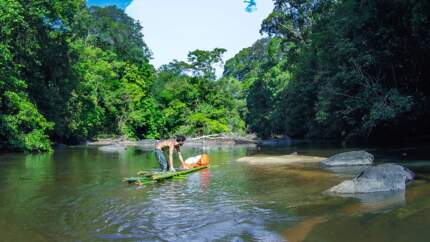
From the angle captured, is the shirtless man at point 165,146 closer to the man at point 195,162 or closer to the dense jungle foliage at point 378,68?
the man at point 195,162

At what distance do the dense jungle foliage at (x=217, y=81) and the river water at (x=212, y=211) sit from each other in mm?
10311

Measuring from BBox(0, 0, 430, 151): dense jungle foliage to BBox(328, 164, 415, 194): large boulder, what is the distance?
9.84 m

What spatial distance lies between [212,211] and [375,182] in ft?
14.4

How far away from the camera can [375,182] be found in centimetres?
1138

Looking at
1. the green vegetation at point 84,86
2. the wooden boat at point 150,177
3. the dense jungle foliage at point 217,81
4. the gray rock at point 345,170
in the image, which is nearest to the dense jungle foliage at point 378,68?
the dense jungle foliage at point 217,81

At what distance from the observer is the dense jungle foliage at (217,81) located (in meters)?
24.2

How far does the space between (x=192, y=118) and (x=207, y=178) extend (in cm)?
3889

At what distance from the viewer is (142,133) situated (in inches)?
2478

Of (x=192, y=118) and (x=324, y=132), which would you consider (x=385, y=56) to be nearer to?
(x=324, y=132)

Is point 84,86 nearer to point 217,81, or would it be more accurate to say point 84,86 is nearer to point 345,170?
point 217,81

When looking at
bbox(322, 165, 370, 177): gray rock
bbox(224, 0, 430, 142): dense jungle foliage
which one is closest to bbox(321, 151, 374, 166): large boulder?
bbox(322, 165, 370, 177): gray rock

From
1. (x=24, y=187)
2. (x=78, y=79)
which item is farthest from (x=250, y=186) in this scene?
(x=78, y=79)

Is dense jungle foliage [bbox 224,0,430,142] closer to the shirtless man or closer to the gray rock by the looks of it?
the gray rock

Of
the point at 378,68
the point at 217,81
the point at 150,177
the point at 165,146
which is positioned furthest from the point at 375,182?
the point at 217,81
